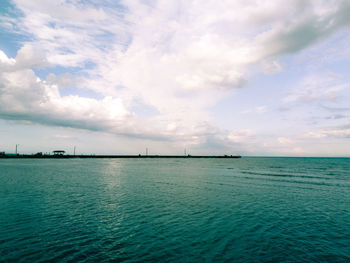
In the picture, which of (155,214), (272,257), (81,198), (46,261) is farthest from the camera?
(81,198)

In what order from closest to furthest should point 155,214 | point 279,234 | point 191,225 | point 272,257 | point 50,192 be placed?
point 272,257 → point 279,234 → point 191,225 → point 155,214 → point 50,192

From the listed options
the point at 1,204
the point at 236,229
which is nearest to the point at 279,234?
the point at 236,229

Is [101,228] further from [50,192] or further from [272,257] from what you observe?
[50,192]

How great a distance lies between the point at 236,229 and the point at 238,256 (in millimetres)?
4812

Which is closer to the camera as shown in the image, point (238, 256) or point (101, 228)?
point (238, 256)

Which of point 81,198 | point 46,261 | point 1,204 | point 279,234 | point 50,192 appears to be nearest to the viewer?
point 46,261

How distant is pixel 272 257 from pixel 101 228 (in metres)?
13.4

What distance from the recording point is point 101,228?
17.8 m

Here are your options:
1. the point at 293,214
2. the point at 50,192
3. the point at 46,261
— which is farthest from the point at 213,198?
the point at 50,192

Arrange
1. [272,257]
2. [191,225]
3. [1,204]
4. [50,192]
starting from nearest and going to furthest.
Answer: [272,257], [191,225], [1,204], [50,192]

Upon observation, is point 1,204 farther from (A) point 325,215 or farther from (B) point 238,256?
(A) point 325,215

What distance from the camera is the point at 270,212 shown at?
76.6 ft

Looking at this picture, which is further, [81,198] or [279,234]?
[81,198]

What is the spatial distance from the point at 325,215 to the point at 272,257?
539 inches
